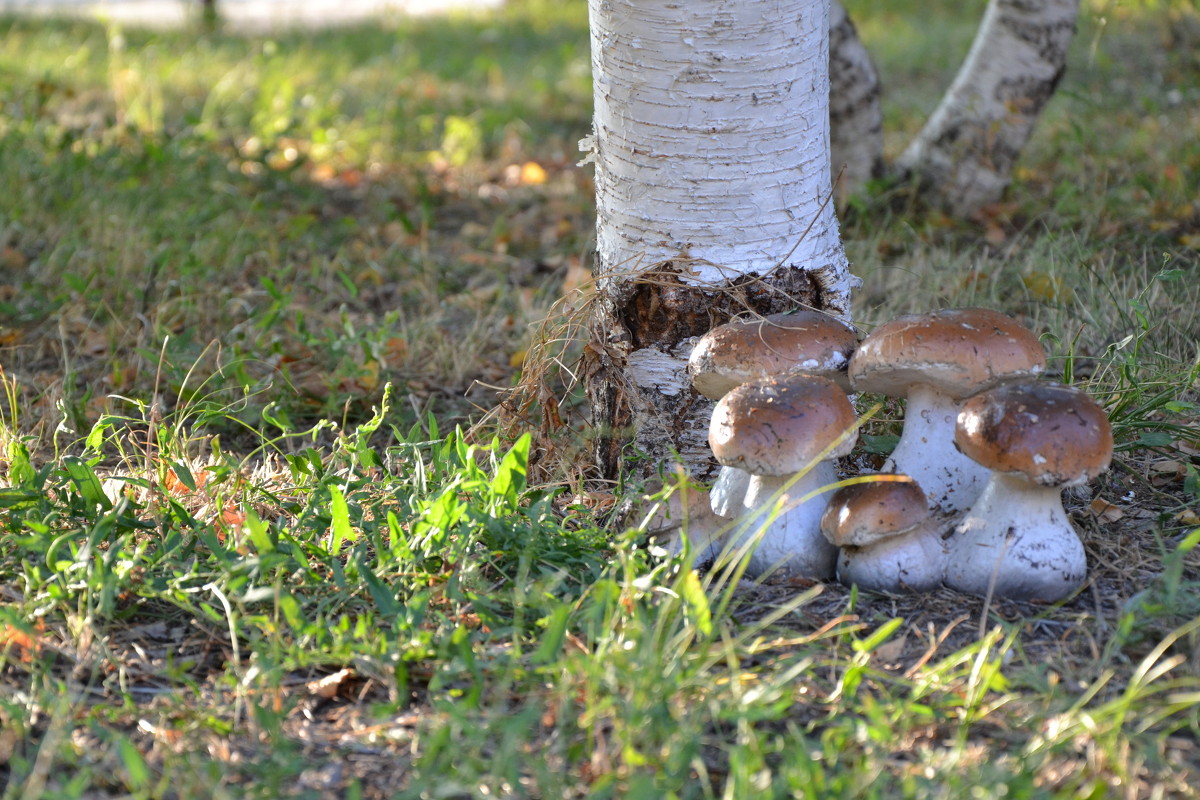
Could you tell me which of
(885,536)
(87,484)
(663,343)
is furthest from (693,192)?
(87,484)

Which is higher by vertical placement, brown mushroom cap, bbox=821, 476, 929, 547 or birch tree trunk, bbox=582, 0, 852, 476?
birch tree trunk, bbox=582, 0, 852, 476

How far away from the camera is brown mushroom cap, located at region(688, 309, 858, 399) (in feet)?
7.44

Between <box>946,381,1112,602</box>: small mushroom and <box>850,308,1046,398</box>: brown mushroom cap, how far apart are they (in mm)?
55

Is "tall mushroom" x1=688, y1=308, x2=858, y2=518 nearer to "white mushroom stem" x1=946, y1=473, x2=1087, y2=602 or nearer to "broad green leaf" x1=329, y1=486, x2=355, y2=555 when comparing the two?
"white mushroom stem" x1=946, y1=473, x2=1087, y2=602

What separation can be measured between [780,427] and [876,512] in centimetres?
26

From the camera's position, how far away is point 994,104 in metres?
4.68

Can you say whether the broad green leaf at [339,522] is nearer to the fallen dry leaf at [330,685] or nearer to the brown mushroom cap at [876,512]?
the fallen dry leaf at [330,685]

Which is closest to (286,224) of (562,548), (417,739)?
(562,548)

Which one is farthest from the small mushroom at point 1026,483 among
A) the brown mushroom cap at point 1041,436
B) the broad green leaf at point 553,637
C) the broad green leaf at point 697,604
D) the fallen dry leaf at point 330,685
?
the fallen dry leaf at point 330,685

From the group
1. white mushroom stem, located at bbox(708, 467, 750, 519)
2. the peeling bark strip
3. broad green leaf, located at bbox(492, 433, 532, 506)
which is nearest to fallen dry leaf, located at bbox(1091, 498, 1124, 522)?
white mushroom stem, located at bbox(708, 467, 750, 519)

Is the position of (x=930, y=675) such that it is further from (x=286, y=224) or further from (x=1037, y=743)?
(x=286, y=224)

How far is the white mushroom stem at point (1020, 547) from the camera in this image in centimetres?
210

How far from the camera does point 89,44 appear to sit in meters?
8.89

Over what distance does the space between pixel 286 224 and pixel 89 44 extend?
18.0 feet
